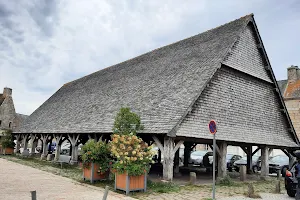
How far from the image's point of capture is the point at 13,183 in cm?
976

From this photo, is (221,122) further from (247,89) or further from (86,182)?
(86,182)

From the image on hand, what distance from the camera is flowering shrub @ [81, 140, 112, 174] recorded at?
10.4 metres

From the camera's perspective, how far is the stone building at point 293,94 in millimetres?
28406

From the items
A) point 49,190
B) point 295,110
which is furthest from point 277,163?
point 49,190

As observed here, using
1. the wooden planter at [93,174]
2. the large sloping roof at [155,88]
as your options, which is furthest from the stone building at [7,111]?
the wooden planter at [93,174]

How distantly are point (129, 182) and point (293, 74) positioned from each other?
88.3 feet

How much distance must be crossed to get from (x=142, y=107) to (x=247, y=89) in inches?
229

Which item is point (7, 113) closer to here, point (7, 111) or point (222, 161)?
point (7, 111)

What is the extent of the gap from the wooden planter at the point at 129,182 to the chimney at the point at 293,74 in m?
26.2

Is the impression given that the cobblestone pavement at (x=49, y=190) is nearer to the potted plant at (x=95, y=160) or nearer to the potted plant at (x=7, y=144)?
the potted plant at (x=95, y=160)

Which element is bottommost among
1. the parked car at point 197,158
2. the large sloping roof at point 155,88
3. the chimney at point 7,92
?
the parked car at point 197,158

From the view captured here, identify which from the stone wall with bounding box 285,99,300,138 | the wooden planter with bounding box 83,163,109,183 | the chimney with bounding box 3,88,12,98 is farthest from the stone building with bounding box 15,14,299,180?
the chimney with bounding box 3,88,12,98

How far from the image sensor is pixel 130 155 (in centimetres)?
894

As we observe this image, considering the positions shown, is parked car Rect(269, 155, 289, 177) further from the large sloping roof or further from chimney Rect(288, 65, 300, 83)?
chimney Rect(288, 65, 300, 83)
